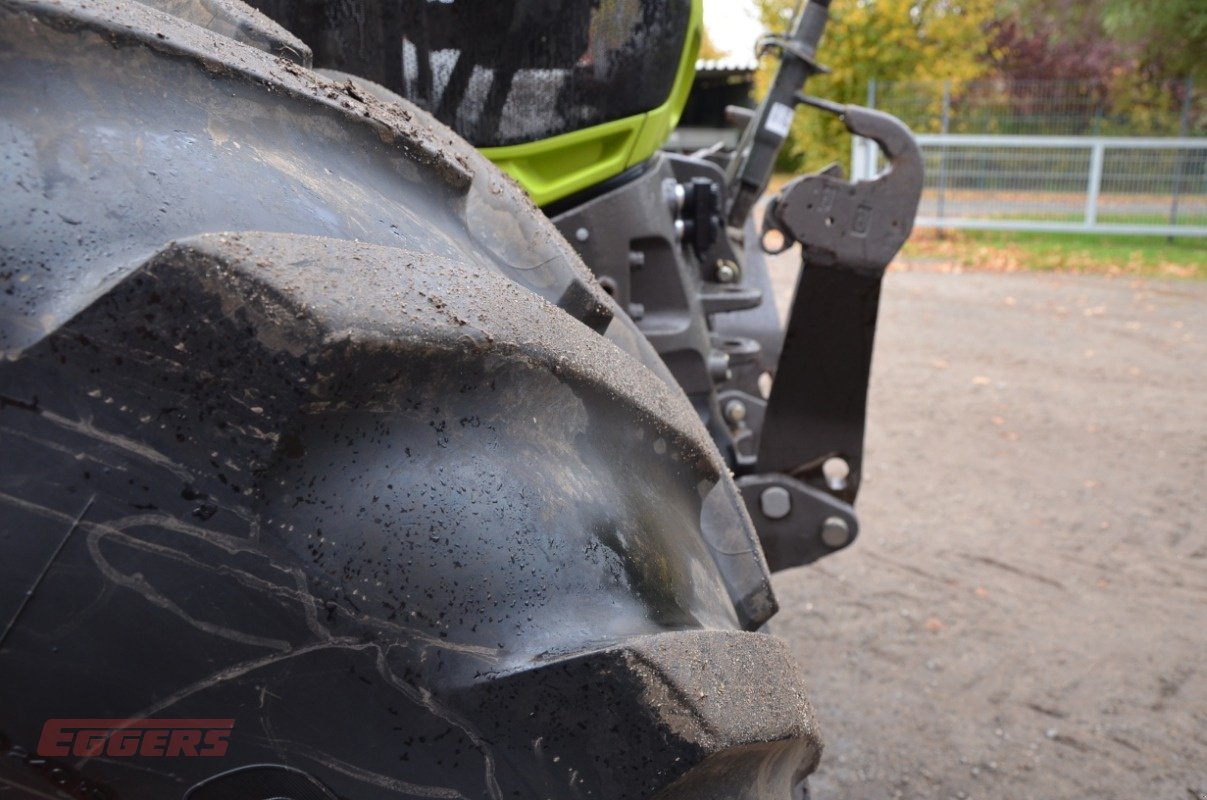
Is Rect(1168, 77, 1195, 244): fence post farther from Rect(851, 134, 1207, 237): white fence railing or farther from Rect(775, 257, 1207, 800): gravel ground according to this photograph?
Rect(775, 257, 1207, 800): gravel ground

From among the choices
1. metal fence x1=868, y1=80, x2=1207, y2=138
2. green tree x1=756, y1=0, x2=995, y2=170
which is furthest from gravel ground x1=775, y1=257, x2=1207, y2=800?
green tree x1=756, y1=0, x2=995, y2=170

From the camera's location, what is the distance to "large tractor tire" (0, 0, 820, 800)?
2.40 ft

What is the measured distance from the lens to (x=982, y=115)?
49.6ft

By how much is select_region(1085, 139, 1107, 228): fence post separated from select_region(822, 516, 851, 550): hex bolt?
12464 millimetres

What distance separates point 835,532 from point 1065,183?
12823 millimetres

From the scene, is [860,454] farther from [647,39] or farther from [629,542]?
[629,542]

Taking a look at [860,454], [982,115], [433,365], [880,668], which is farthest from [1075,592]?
[982,115]

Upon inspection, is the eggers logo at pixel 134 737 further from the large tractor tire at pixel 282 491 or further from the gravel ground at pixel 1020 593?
A: the gravel ground at pixel 1020 593

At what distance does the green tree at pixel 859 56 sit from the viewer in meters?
16.7

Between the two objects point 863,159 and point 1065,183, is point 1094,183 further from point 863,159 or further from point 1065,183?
point 863,159

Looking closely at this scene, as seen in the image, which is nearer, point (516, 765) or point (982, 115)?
point (516, 765)

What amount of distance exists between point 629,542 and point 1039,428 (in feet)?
18.1

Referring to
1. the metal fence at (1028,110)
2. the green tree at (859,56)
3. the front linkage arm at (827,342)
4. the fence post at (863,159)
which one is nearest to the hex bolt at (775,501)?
the front linkage arm at (827,342)

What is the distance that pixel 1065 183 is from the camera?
45.8 feet
